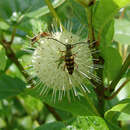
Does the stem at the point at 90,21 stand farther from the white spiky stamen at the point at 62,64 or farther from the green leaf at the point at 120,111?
the green leaf at the point at 120,111

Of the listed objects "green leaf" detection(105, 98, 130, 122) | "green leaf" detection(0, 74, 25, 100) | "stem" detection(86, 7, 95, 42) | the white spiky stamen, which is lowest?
"green leaf" detection(105, 98, 130, 122)

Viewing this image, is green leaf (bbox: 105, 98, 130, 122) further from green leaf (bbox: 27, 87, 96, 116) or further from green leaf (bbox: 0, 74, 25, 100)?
green leaf (bbox: 0, 74, 25, 100)

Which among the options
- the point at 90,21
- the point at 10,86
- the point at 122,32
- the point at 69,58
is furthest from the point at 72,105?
the point at 122,32

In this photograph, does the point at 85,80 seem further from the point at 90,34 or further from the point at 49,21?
the point at 49,21

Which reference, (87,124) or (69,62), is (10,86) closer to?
(69,62)

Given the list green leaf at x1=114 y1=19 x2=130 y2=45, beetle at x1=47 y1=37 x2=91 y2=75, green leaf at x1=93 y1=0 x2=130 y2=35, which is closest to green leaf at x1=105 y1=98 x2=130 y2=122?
beetle at x1=47 y1=37 x2=91 y2=75

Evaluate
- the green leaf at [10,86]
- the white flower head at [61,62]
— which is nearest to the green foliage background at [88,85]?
the green leaf at [10,86]

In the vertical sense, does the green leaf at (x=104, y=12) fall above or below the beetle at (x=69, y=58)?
above
